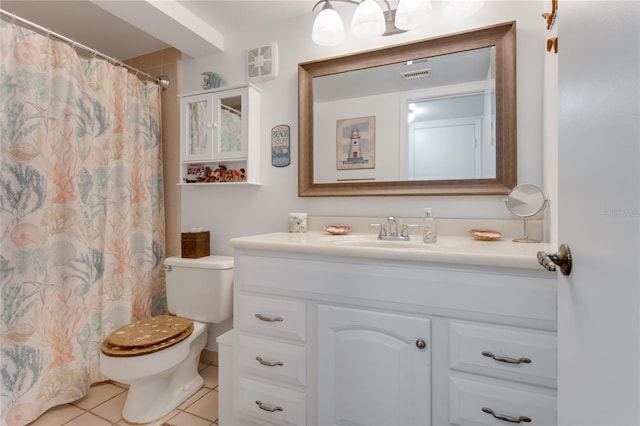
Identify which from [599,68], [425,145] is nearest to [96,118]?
[425,145]

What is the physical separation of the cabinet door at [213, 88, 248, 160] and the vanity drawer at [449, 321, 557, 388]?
137 centimetres

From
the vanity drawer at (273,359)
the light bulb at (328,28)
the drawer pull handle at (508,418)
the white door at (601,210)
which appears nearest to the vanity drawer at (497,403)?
the drawer pull handle at (508,418)

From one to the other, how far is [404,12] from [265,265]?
3.95 ft

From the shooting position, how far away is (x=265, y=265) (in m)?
1.22

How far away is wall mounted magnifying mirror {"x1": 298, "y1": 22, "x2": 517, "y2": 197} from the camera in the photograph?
137 cm

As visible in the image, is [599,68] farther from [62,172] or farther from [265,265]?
[62,172]

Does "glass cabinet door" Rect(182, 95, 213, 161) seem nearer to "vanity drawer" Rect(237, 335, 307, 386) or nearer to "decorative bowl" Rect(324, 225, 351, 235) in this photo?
"decorative bowl" Rect(324, 225, 351, 235)

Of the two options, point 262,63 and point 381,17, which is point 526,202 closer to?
point 381,17

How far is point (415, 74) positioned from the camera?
1.50 meters

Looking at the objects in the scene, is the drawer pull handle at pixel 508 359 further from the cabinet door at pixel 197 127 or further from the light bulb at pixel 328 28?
the cabinet door at pixel 197 127

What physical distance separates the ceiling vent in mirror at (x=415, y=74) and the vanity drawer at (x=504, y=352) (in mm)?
1123

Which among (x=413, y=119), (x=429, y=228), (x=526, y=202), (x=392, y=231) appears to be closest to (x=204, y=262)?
(x=392, y=231)

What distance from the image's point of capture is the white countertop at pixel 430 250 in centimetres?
88

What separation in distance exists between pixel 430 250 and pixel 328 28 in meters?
1.14
